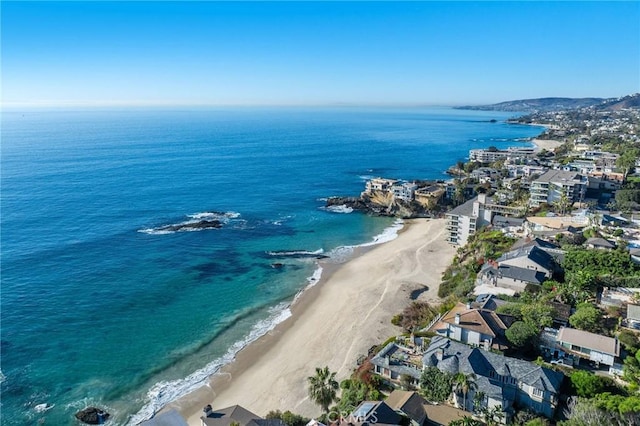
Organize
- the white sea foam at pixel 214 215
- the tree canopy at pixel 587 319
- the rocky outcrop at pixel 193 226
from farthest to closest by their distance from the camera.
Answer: the white sea foam at pixel 214 215 → the rocky outcrop at pixel 193 226 → the tree canopy at pixel 587 319

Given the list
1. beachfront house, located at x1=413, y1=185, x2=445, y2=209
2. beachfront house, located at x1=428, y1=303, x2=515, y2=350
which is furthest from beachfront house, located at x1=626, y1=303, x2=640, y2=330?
beachfront house, located at x1=413, y1=185, x2=445, y2=209

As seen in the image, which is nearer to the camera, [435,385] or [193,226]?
[435,385]

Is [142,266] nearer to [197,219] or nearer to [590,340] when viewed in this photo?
[197,219]

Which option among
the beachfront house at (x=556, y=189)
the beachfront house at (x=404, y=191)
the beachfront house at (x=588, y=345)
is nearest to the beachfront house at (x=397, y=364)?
the beachfront house at (x=588, y=345)

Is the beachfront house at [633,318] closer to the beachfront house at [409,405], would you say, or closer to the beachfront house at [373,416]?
the beachfront house at [409,405]

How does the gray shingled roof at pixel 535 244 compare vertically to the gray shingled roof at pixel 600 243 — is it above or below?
below

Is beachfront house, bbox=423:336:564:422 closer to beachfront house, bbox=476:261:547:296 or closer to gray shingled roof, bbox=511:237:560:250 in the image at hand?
beachfront house, bbox=476:261:547:296

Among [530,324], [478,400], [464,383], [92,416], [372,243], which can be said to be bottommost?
[92,416]

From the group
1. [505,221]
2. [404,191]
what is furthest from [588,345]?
[404,191]
